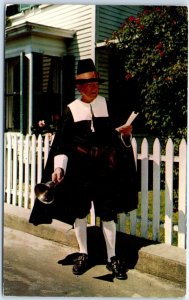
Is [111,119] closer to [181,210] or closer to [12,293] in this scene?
[181,210]

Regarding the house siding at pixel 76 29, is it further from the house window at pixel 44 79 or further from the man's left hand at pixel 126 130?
the man's left hand at pixel 126 130

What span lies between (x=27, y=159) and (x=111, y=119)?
1.40 metres

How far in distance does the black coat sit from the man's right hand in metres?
0.07

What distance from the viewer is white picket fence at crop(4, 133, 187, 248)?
9.74 ft

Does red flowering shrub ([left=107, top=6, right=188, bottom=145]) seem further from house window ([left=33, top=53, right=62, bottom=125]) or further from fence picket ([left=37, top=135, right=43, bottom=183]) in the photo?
house window ([left=33, top=53, right=62, bottom=125])

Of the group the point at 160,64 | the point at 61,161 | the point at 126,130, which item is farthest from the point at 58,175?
the point at 160,64

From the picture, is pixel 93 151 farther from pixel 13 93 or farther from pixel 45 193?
pixel 13 93

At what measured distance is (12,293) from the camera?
9.45ft

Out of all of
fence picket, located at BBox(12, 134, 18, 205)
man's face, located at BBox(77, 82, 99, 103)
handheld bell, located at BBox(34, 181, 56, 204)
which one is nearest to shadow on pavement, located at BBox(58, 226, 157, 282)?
handheld bell, located at BBox(34, 181, 56, 204)

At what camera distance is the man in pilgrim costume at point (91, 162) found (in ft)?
9.61

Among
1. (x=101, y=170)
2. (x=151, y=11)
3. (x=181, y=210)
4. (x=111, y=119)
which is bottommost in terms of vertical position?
(x=181, y=210)

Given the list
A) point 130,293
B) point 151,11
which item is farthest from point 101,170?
point 151,11

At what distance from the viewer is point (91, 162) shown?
293 centimetres

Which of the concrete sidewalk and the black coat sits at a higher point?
the black coat
